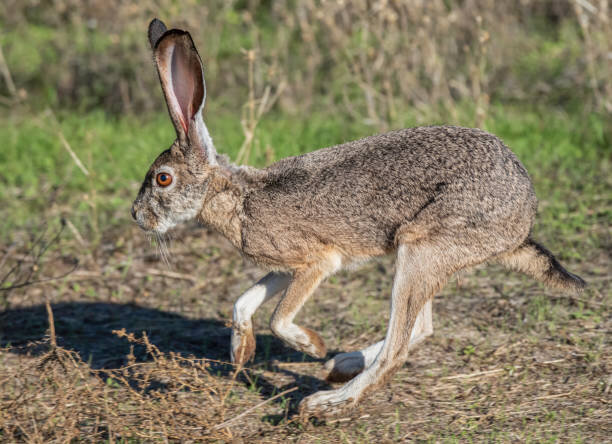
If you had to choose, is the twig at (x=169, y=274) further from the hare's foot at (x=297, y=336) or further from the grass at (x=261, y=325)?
the hare's foot at (x=297, y=336)

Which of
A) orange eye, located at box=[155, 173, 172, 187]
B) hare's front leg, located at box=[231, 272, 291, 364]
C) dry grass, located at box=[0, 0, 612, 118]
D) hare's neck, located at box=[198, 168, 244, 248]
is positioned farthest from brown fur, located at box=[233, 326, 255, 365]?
dry grass, located at box=[0, 0, 612, 118]

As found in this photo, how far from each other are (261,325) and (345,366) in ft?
4.04

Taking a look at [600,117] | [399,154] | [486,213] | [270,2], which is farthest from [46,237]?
[270,2]

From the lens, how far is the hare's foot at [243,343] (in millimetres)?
4512

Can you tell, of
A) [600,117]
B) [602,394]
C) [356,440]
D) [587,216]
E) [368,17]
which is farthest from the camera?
[600,117]

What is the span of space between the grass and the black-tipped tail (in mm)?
454

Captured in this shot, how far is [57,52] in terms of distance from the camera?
1066cm

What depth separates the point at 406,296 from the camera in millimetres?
4219

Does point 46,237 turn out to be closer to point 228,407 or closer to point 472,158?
point 228,407

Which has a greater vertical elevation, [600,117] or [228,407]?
[600,117]

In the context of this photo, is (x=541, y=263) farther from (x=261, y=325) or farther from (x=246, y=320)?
(x=261, y=325)

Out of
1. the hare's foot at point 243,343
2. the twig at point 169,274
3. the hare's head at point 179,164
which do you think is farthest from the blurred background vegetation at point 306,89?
the hare's foot at point 243,343

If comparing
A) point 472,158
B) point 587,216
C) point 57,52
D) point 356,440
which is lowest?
point 356,440

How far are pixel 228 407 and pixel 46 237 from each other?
3.02m
